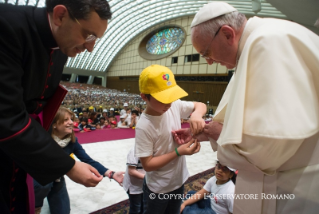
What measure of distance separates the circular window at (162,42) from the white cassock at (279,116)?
24.6 meters

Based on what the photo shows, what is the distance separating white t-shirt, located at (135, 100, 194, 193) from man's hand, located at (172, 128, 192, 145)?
45 millimetres

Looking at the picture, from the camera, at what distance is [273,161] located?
82cm

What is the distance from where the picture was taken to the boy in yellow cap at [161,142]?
4.71 feet

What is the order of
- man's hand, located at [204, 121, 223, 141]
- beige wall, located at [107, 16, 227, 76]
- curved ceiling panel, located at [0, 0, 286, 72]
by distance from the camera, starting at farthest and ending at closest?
beige wall, located at [107, 16, 227, 76] → curved ceiling panel, located at [0, 0, 286, 72] → man's hand, located at [204, 121, 223, 141]

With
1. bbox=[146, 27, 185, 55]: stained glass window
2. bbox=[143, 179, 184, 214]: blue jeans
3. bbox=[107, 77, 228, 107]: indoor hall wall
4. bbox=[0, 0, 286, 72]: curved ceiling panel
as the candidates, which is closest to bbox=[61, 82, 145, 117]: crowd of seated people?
bbox=[107, 77, 228, 107]: indoor hall wall

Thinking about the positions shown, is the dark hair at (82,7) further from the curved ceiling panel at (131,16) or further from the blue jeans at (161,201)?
the curved ceiling panel at (131,16)

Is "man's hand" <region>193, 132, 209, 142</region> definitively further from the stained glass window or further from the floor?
the stained glass window

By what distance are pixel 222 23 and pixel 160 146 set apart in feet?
3.48

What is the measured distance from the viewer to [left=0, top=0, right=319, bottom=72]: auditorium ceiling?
22.8 ft

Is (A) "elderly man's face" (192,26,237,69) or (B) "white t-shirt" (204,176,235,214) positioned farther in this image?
(B) "white t-shirt" (204,176,235,214)

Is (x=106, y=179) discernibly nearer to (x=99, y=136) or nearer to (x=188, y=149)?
(x=188, y=149)

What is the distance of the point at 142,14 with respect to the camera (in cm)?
2697

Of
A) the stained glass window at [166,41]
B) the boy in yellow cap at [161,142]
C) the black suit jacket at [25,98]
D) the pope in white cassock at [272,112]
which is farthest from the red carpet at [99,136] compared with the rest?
the stained glass window at [166,41]

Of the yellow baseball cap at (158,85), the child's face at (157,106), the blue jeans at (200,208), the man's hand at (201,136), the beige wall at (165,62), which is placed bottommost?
the blue jeans at (200,208)
